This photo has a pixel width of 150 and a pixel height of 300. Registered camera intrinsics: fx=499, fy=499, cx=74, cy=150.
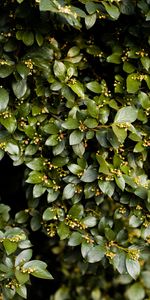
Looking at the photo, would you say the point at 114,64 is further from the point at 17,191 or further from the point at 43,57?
the point at 17,191

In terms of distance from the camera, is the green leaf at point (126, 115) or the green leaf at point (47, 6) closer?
the green leaf at point (47, 6)

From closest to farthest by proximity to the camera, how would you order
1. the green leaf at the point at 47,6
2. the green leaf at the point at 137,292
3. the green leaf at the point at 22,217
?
1. the green leaf at the point at 47,6
2. the green leaf at the point at 22,217
3. the green leaf at the point at 137,292

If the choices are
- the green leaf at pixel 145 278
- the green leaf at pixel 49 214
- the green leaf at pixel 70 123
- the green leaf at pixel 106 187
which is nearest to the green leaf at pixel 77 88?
the green leaf at pixel 70 123

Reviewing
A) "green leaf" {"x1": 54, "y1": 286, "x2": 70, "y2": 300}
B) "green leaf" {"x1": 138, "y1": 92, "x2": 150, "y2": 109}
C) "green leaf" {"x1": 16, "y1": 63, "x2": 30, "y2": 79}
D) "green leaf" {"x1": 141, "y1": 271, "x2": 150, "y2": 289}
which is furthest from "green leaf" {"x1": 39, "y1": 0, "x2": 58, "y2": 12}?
"green leaf" {"x1": 54, "y1": 286, "x2": 70, "y2": 300}

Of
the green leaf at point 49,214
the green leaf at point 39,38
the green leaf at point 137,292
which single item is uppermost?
the green leaf at point 39,38

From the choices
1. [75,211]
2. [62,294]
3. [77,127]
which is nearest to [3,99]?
[77,127]

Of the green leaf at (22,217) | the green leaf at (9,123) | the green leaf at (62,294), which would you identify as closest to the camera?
the green leaf at (9,123)

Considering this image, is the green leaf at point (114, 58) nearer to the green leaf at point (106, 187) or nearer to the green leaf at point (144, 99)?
the green leaf at point (144, 99)

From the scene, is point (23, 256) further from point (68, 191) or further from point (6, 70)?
point (6, 70)
